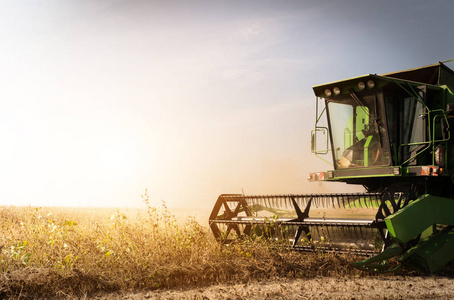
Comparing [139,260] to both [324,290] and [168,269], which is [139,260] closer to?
[168,269]

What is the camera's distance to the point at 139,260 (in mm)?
6035

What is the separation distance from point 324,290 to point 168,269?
206 cm


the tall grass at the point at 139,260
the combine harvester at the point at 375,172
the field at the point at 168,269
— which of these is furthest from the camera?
the combine harvester at the point at 375,172

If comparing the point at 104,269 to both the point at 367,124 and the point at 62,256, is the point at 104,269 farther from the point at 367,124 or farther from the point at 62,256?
the point at 367,124

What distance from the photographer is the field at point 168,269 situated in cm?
521

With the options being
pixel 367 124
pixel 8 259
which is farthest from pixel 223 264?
pixel 367 124

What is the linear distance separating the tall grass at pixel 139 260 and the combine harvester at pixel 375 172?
51 centimetres

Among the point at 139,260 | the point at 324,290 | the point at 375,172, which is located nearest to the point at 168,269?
the point at 139,260

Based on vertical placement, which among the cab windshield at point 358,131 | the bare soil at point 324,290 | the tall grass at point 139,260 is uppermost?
the cab windshield at point 358,131

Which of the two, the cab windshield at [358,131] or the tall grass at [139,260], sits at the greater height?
the cab windshield at [358,131]

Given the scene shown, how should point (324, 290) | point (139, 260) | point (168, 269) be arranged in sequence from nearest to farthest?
point (324, 290)
point (168, 269)
point (139, 260)

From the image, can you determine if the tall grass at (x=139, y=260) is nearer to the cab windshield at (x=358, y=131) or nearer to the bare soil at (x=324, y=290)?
the bare soil at (x=324, y=290)

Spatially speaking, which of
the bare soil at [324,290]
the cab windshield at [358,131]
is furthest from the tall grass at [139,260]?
the cab windshield at [358,131]

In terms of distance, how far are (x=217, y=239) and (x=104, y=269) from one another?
7.51ft
